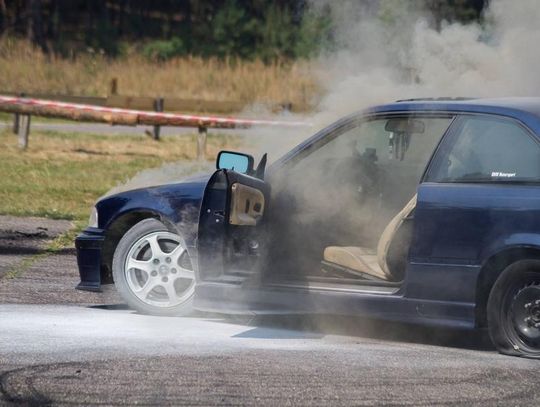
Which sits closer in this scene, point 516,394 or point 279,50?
point 516,394

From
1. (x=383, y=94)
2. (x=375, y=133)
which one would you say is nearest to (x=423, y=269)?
(x=375, y=133)

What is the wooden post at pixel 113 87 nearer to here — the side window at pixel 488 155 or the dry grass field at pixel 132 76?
the dry grass field at pixel 132 76

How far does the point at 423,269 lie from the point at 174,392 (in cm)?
203

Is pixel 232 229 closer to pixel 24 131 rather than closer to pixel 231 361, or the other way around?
pixel 231 361

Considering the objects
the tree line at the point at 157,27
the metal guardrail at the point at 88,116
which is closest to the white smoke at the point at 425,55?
the metal guardrail at the point at 88,116

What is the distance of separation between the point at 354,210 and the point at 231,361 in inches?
79.2

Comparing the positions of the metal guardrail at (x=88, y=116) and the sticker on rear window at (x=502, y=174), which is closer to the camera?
the sticker on rear window at (x=502, y=174)

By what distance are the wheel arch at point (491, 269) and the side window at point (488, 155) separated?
16.1 inches

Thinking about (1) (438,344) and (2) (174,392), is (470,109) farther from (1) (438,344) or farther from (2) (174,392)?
(2) (174,392)

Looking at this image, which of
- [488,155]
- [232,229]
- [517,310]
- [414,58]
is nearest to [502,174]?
[488,155]

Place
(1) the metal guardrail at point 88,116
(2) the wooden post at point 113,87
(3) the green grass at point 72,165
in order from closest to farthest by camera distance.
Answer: (3) the green grass at point 72,165
(1) the metal guardrail at point 88,116
(2) the wooden post at point 113,87

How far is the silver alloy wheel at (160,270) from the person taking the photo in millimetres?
8984

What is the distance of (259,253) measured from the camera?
8.66m

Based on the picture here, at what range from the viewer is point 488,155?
815 centimetres
